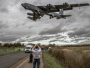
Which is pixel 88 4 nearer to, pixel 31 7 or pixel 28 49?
pixel 31 7

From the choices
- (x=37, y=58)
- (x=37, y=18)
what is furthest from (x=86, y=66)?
(x=37, y=18)

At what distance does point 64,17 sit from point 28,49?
15.3m

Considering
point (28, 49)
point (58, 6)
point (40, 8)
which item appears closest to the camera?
point (58, 6)

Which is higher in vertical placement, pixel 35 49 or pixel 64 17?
pixel 64 17

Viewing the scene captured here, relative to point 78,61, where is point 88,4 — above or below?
above

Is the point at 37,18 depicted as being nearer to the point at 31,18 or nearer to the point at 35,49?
the point at 31,18

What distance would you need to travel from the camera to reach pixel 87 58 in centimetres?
855

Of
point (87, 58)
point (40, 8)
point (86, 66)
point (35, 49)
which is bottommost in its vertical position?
point (86, 66)

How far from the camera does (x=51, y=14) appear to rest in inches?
996

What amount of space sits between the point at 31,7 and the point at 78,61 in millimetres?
16264

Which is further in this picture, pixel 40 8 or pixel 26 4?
pixel 40 8

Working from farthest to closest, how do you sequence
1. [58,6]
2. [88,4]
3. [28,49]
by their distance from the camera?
[28,49], [58,6], [88,4]

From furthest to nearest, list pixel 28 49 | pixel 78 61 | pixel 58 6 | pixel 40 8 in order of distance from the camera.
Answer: pixel 28 49
pixel 40 8
pixel 58 6
pixel 78 61

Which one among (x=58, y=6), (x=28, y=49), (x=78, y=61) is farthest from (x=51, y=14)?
(x=78, y=61)
